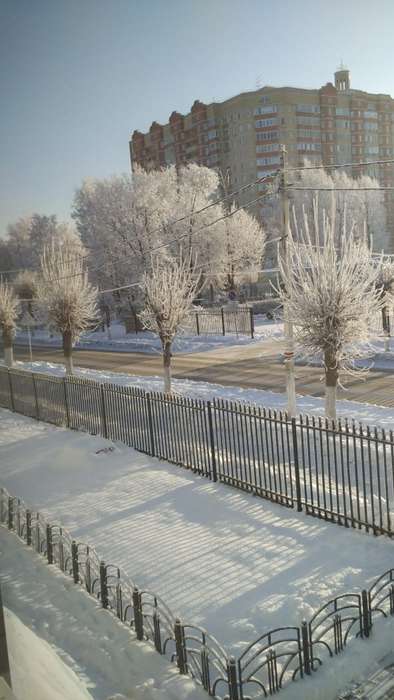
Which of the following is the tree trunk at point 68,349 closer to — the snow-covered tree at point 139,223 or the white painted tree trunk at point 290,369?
the white painted tree trunk at point 290,369

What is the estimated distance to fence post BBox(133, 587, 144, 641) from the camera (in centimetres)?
527

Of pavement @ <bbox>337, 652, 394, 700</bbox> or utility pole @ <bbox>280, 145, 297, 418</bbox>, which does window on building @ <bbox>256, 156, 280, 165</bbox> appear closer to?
utility pole @ <bbox>280, 145, 297, 418</bbox>

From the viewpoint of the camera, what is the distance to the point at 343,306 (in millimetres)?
11961

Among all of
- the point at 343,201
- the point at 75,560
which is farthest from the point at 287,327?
the point at 343,201

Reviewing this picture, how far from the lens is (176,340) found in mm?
32031

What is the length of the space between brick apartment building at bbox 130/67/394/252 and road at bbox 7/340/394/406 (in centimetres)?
4849

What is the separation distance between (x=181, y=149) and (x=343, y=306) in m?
79.9

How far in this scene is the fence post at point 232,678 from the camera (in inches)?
165

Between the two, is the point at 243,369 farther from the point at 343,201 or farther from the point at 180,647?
the point at 343,201

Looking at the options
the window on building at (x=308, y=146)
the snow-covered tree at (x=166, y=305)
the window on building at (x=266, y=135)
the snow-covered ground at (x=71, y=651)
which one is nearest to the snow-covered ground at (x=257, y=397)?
the snow-covered tree at (x=166, y=305)

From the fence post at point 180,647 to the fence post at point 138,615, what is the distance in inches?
22.8

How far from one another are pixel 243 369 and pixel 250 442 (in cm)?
1026

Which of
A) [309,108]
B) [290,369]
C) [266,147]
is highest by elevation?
[309,108]

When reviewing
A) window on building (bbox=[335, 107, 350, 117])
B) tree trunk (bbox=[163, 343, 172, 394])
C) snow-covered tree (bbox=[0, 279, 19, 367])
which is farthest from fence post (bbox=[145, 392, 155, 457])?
window on building (bbox=[335, 107, 350, 117])
